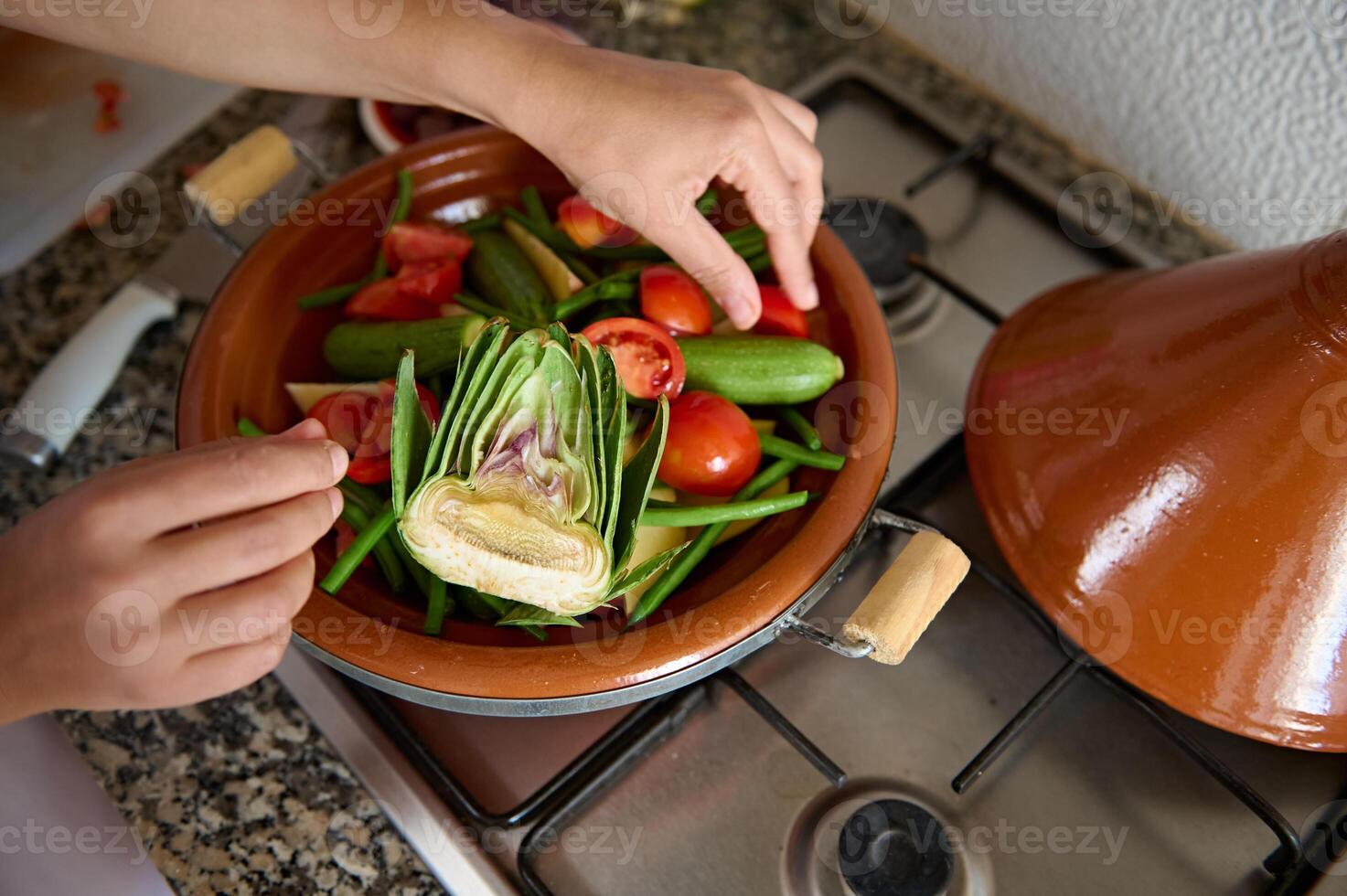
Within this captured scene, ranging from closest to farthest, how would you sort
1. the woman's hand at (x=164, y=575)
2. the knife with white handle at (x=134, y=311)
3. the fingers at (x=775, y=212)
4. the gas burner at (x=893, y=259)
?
1. the woman's hand at (x=164, y=575)
2. the fingers at (x=775, y=212)
3. the knife with white handle at (x=134, y=311)
4. the gas burner at (x=893, y=259)

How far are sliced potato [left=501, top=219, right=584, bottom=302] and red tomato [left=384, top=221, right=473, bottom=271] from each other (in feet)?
0.14

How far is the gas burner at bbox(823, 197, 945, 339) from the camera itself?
915mm

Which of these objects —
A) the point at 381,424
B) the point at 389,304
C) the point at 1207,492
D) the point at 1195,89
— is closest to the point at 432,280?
the point at 389,304

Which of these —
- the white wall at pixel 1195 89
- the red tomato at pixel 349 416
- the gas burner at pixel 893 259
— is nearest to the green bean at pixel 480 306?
the red tomato at pixel 349 416

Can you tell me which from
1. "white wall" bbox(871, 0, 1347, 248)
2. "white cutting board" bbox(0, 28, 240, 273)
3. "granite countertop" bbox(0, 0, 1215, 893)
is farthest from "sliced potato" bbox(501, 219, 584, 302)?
"white wall" bbox(871, 0, 1347, 248)

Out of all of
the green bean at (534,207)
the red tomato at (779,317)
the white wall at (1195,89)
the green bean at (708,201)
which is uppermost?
the white wall at (1195,89)

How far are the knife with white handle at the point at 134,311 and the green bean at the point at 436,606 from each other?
15.1 inches

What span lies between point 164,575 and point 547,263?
0.39 meters

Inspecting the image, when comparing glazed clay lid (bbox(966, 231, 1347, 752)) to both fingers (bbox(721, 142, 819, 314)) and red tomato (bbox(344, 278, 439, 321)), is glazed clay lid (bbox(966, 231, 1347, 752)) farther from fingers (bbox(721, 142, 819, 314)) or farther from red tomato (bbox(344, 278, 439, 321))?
red tomato (bbox(344, 278, 439, 321))

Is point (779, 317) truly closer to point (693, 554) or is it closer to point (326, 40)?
point (693, 554)

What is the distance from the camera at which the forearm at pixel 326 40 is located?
2.22 ft

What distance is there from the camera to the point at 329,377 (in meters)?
0.79

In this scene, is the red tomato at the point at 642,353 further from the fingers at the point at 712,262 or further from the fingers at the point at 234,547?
the fingers at the point at 234,547

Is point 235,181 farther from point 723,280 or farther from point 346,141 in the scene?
point 723,280
